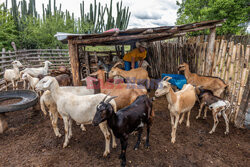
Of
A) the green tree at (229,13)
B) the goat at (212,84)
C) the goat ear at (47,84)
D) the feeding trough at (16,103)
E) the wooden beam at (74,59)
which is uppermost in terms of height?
the green tree at (229,13)

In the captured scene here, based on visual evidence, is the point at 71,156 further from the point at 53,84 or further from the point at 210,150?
the point at 210,150

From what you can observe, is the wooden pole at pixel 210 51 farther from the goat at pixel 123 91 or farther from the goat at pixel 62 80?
the goat at pixel 62 80

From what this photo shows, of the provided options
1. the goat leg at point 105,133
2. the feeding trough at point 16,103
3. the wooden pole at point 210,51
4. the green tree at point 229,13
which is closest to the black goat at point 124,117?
the goat leg at point 105,133

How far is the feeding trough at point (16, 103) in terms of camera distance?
423cm

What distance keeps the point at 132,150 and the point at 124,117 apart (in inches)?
48.2

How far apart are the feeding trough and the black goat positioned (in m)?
2.91

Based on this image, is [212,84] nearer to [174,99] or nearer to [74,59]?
[174,99]

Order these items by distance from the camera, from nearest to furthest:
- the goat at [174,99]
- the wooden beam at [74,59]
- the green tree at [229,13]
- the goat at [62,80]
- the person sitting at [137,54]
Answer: the goat at [174,99] < the wooden beam at [74,59] < the goat at [62,80] < the person sitting at [137,54] < the green tree at [229,13]

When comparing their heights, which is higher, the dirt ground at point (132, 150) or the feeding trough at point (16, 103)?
the feeding trough at point (16, 103)

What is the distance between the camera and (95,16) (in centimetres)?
2039

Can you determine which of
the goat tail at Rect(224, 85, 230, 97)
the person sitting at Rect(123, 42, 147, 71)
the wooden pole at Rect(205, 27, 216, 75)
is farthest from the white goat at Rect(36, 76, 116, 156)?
the person sitting at Rect(123, 42, 147, 71)

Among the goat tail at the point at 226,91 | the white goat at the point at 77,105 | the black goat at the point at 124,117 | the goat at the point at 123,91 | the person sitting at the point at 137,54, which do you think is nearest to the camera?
the black goat at the point at 124,117

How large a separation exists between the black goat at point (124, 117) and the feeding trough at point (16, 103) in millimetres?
2909

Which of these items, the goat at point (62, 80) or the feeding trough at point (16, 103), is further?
the goat at point (62, 80)
